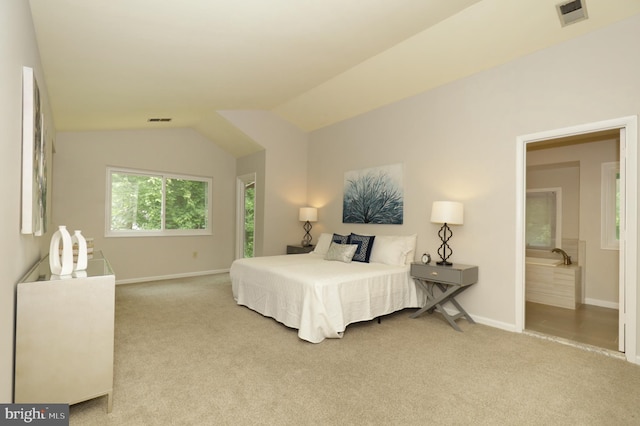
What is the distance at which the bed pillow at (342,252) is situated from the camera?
428 centimetres

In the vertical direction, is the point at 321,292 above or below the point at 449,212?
below

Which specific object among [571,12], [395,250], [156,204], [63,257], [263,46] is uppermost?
[571,12]

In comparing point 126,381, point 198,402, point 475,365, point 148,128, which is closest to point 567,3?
point 475,365

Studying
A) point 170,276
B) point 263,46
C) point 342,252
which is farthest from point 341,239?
point 170,276

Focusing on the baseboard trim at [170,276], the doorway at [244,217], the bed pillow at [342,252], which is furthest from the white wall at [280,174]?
the bed pillow at [342,252]

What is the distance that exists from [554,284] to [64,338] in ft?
18.1

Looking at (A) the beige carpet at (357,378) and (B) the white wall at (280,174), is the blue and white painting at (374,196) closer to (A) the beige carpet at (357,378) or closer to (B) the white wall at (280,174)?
(B) the white wall at (280,174)

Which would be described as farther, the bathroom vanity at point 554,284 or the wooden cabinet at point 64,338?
the bathroom vanity at point 554,284

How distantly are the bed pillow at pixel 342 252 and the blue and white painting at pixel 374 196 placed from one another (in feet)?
2.61

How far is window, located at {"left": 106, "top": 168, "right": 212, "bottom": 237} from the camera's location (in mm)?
5629

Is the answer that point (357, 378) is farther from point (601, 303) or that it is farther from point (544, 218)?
point (544, 218)

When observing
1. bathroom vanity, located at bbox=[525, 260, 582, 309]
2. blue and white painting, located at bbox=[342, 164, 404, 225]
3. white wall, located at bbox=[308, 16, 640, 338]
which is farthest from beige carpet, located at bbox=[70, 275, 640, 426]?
bathroom vanity, located at bbox=[525, 260, 582, 309]

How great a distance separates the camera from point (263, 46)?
9.86 feet

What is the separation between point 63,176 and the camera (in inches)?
201
